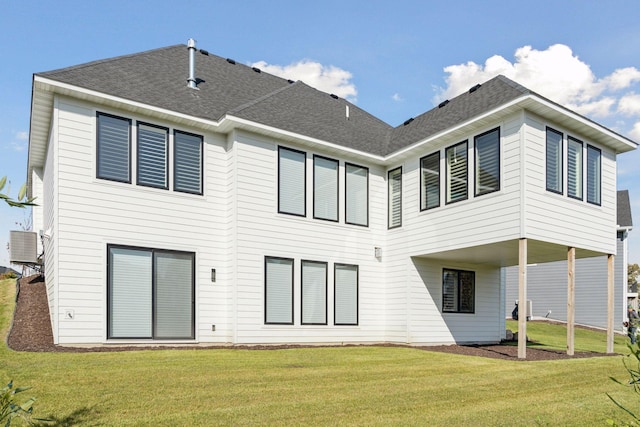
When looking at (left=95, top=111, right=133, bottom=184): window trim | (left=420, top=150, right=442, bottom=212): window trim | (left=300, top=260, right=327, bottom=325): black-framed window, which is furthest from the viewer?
(left=420, top=150, right=442, bottom=212): window trim

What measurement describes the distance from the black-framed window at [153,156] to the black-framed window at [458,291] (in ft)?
26.8

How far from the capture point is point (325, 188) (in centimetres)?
1373

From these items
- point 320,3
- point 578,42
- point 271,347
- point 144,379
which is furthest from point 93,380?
point 578,42

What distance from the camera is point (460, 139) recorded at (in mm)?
12602

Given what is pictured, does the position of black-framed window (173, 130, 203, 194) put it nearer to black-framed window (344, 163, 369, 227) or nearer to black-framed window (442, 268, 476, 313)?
black-framed window (344, 163, 369, 227)

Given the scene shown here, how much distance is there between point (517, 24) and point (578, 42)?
1930 millimetres

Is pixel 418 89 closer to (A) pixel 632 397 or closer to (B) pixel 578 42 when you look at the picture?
(B) pixel 578 42

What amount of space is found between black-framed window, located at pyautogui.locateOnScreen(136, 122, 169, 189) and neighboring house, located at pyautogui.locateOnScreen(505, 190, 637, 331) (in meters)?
19.6

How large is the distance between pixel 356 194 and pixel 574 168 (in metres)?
5.55

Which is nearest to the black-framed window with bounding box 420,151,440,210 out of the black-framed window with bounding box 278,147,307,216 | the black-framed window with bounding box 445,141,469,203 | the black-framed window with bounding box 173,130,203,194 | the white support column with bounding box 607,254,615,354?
the black-framed window with bounding box 445,141,469,203

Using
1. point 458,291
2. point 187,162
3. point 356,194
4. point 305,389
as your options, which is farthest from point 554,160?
point 187,162

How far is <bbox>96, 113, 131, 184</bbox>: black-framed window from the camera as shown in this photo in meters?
10.7

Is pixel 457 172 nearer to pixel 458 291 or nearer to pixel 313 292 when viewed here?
pixel 458 291

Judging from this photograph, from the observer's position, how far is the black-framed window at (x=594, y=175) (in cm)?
1267
